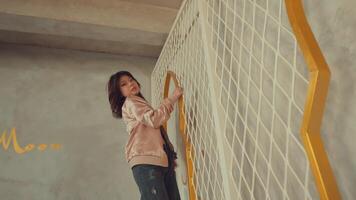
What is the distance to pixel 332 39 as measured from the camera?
0.89 metres

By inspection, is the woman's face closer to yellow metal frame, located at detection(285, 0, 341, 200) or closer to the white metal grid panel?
the white metal grid panel

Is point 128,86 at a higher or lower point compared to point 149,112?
higher

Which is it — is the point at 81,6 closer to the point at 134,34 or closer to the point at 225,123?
the point at 134,34

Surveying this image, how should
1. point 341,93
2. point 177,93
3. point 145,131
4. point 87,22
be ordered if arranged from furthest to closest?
point 87,22 → point 177,93 → point 145,131 → point 341,93

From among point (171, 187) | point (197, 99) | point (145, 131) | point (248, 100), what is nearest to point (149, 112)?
point (145, 131)

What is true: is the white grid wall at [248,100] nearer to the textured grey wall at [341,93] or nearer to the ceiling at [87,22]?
the textured grey wall at [341,93]

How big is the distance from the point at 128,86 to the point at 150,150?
1.32ft

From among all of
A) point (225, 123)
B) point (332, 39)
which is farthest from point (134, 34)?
point (332, 39)

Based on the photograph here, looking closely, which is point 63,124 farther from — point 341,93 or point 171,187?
point 341,93

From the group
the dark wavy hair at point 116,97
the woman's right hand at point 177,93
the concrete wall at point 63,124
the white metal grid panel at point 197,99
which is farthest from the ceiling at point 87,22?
the woman's right hand at point 177,93

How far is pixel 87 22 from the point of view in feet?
8.90

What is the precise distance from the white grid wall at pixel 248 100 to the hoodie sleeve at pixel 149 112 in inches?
6.3

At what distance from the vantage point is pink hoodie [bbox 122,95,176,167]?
1651 millimetres

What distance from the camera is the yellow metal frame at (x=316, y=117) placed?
672mm
